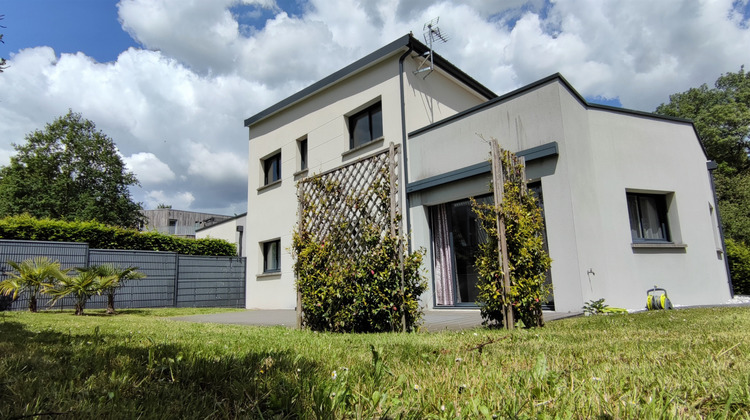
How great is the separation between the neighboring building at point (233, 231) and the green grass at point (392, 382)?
17.9 m

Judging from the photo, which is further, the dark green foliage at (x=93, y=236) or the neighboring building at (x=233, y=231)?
the neighboring building at (x=233, y=231)

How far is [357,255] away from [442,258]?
4018 mm

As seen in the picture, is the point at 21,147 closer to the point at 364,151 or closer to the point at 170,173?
the point at 364,151

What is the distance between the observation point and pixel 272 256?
40.6 feet

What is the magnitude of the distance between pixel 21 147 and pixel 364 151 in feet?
102

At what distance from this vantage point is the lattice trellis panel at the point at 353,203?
4.51 meters

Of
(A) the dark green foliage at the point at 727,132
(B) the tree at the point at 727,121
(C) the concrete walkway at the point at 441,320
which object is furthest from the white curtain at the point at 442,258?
(B) the tree at the point at 727,121

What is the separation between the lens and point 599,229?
6.61m

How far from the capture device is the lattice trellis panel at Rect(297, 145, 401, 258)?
451cm

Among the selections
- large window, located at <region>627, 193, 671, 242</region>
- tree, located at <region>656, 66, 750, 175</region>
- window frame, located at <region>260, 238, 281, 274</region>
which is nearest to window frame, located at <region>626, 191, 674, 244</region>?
large window, located at <region>627, 193, 671, 242</region>

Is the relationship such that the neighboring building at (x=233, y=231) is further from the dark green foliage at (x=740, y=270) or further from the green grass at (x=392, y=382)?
the dark green foliage at (x=740, y=270)

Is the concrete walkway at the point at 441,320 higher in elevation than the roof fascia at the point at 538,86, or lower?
lower

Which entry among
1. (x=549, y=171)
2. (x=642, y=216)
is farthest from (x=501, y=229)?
(x=642, y=216)

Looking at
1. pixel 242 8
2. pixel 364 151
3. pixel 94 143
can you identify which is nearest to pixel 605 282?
pixel 364 151
